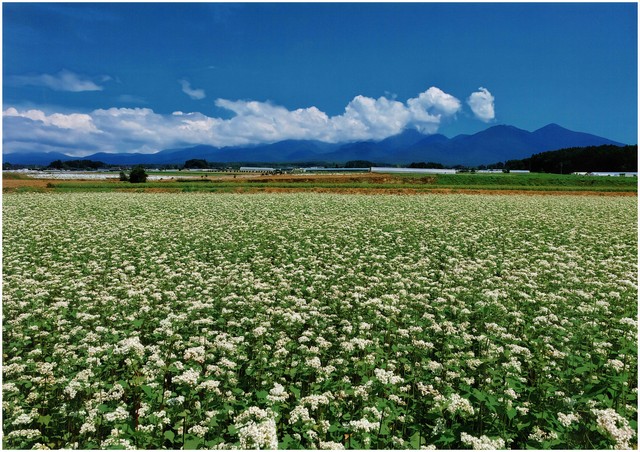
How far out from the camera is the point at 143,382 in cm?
563

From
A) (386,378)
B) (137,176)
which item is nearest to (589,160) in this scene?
(137,176)

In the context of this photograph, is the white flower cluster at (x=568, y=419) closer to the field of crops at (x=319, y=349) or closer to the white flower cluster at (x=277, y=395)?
the field of crops at (x=319, y=349)

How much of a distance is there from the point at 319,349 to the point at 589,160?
149827 mm

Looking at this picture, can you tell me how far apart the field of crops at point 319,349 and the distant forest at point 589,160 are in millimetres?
130575

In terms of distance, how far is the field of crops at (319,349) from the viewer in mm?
4730

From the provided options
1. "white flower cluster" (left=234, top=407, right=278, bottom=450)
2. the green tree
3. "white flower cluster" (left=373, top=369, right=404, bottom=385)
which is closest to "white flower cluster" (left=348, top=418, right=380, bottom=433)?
"white flower cluster" (left=373, top=369, right=404, bottom=385)

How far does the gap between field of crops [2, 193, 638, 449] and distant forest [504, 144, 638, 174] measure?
428ft

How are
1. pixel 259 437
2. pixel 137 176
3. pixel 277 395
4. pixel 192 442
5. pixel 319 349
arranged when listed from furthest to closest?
pixel 137 176 < pixel 319 349 < pixel 277 395 < pixel 192 442 < pixel 259 437

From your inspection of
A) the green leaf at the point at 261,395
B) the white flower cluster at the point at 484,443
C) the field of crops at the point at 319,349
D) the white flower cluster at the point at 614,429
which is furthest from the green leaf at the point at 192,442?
the white flower cluster at the point at 614,429

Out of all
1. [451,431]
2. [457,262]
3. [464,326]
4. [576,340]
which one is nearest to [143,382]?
[451,431]

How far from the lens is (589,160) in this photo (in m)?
127

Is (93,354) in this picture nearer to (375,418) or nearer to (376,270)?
(375,418)

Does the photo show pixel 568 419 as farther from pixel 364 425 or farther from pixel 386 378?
pixel 364 425

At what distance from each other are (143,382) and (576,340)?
6922 mm
